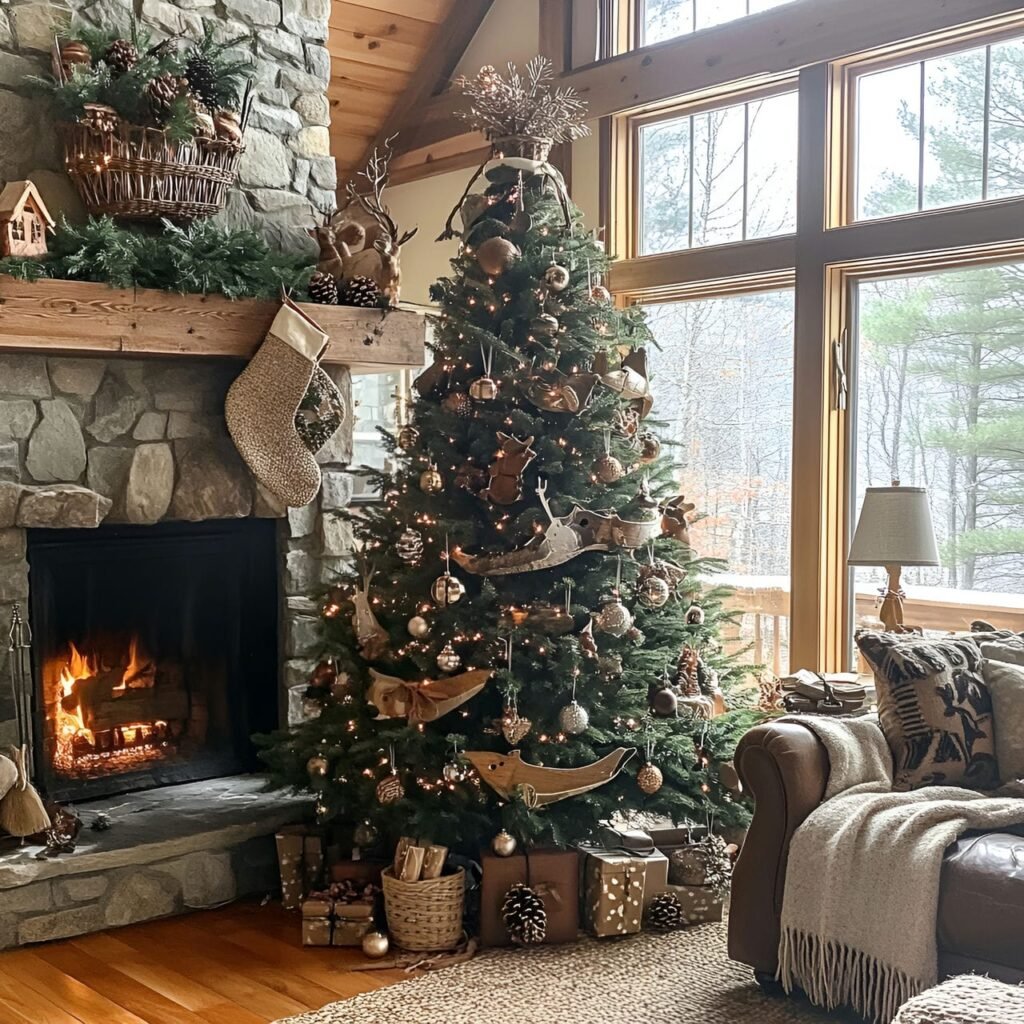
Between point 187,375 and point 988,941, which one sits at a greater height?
point 187,375

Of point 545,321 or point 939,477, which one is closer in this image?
point 545,321

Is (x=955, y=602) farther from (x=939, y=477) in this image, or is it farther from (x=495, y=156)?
(x=495, y=156)

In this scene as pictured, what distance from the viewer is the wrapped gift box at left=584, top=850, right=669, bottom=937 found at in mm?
3320

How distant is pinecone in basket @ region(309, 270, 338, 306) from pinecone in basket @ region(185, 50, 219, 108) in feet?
1.83

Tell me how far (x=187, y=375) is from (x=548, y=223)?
1166mm

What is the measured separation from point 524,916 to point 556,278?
65.4 inches

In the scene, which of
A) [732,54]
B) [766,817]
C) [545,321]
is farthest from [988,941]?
[732,54]

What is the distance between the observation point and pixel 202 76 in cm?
354

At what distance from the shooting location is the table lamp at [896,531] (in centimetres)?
372

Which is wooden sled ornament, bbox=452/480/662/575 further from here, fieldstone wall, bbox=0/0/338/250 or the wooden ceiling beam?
the wooden ceiling beam

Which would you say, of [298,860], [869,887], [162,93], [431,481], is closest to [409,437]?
[431,481]

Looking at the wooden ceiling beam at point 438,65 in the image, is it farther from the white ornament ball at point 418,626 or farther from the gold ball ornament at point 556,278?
the white ornament ball at point 418,626

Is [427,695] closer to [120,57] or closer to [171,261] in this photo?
[171,261]

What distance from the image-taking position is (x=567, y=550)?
3.32m
